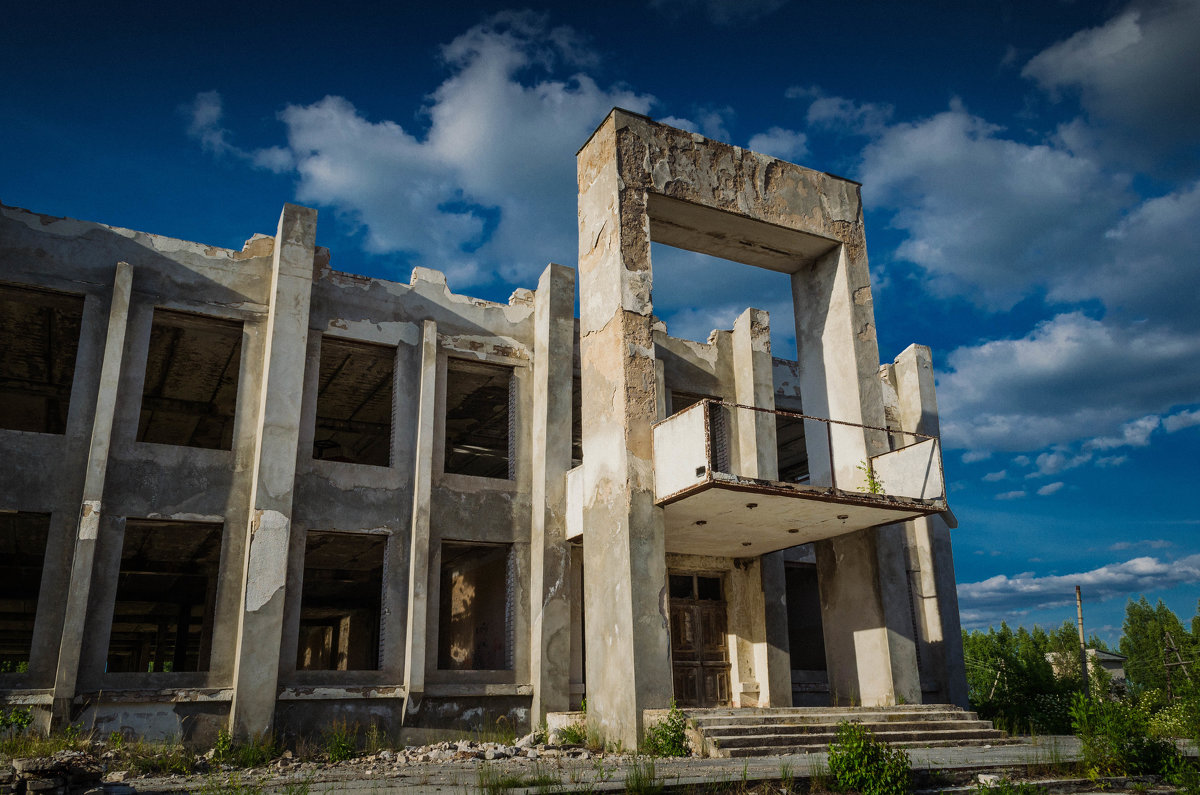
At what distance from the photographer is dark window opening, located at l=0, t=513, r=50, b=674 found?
14.2 metres

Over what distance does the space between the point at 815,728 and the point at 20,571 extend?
54.6 feet

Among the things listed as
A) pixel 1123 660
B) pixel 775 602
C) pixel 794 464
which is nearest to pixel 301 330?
pixel 775 602

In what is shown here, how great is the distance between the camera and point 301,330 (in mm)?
13242

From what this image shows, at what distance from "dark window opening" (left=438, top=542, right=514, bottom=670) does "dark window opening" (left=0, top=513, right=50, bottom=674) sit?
21.1 ft

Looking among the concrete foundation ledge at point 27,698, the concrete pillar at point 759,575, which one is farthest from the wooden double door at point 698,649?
the concrete foundation ledge at point 27,698

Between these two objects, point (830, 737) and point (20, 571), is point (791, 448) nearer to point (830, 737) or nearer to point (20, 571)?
point (830, 737)

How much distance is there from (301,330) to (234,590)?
3827 mm

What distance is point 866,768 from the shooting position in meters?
7.33

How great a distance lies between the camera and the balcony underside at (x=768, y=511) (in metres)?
10.9

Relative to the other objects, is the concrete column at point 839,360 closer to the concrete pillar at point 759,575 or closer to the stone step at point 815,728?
the concrete pillar at point 759,575

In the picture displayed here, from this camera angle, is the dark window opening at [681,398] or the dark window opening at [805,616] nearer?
the dark window opening at [681,398]

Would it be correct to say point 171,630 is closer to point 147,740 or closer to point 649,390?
point 147,740

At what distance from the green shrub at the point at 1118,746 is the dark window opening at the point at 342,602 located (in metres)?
9.37

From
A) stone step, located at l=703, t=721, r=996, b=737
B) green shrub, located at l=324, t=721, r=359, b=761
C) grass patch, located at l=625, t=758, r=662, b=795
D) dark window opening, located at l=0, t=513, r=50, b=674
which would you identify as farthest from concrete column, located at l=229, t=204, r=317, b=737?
grass patch, located at l=625, t=758, r=662, b=795
